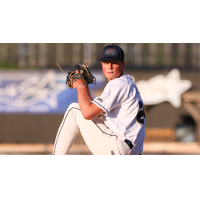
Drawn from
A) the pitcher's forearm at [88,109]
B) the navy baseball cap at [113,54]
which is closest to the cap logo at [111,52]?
the navy baseball cap at [113,54]

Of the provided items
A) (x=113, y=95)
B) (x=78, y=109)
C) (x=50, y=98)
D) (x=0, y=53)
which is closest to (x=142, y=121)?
(x=113, y=95)

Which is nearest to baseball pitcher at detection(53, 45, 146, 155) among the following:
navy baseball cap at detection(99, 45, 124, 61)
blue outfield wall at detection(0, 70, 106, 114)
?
navy baseball cap at detection(99, 45, 124, 61)

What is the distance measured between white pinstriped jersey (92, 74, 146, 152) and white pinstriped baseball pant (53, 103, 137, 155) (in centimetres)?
11

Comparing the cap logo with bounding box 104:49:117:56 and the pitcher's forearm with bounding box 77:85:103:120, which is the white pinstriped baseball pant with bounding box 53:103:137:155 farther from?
the cap logo with bounding box 104:49:117:56

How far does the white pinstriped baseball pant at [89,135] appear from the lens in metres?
3.22

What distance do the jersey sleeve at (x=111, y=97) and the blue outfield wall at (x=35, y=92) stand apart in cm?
1048

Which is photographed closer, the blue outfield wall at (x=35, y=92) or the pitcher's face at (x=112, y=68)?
the pitcher's face at (x=112, y=68)

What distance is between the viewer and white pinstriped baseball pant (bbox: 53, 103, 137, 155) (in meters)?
3.22

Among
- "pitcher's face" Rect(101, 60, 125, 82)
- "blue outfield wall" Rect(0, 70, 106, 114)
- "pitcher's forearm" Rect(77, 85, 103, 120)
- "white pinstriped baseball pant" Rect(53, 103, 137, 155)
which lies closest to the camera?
"pitcher's forearm" Rect(77, 85, 103, 120)

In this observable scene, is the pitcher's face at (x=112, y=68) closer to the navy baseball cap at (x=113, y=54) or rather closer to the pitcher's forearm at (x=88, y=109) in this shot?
the navy baseball cap at (x=113, y=54)

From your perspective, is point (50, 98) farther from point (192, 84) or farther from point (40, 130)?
point (192, 84)

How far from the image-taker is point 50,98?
45.6 feet

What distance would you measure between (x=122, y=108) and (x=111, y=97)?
7.7 inches

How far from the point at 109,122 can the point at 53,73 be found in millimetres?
11539
